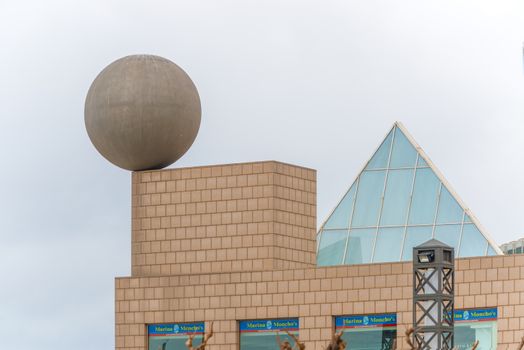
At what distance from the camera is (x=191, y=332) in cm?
7106

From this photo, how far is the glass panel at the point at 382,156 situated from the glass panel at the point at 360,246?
3137 millimetres

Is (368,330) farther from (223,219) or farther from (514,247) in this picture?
(514,247)

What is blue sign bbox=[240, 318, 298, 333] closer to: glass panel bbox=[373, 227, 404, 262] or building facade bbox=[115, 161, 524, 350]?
building facade bbox=[115, 161, 524, 350]

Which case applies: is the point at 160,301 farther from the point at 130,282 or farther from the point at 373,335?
the point at 373,335

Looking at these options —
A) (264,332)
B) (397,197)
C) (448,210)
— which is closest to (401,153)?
(397,197)

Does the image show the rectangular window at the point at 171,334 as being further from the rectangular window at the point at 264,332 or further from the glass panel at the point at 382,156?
the glass panel at the point at 382,156

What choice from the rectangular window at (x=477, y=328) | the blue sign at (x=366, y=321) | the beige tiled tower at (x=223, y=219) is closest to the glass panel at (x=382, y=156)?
the beige tiled tower at (x=223, y=219)

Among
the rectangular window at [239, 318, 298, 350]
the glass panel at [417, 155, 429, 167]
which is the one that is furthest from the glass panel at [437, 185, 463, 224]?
the rectangular window at [239, 318, 298, 350]

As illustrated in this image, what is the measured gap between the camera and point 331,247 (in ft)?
248

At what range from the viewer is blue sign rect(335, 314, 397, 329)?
68062mm

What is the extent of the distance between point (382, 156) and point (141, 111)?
36.0 feet

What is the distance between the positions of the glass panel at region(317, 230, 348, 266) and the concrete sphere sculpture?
7316 millimetres

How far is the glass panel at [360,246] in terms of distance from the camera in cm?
7388

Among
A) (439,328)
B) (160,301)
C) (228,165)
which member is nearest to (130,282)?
(160,301)
